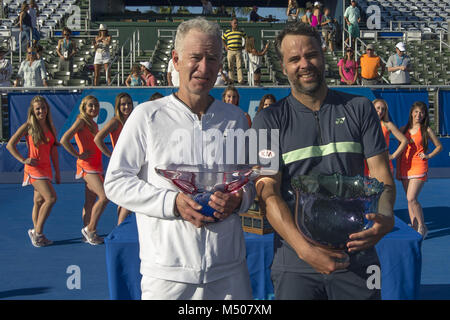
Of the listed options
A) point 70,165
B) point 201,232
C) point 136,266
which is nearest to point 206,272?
point 201,232

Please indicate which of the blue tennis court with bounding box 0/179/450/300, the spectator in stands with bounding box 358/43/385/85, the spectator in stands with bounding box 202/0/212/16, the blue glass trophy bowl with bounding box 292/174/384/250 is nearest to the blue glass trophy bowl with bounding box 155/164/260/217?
the blue glass trophy bowl with bounding box 292/174/384/250

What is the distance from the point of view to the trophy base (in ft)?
13.4

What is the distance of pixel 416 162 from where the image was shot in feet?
23.7

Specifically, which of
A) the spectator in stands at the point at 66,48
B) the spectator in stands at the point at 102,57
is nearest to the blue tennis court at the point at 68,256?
the spectator in stands at the point at 102,57

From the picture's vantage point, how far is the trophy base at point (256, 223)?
4.09m

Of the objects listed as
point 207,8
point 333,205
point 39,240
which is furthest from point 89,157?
point 207,8

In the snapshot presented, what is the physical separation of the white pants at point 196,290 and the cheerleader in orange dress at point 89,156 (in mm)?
4612

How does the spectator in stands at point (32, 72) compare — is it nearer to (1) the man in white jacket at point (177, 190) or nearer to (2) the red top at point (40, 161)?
(2) the red top at point (40, 161)

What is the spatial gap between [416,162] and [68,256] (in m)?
4.25

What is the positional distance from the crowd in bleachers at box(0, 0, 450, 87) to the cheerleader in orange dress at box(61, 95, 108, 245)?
19.4 feet

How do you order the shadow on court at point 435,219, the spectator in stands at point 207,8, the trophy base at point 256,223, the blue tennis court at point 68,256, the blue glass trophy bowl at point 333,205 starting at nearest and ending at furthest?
1. the blue glass trophy bowl at point 333,205
2. the trophy base at point 256,223
3. the blue tennis court at point 68,256
4. the shadow on court at point 435,219
5. the spectator in stands at point 207,8

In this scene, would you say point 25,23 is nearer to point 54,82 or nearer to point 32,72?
point 54,82
